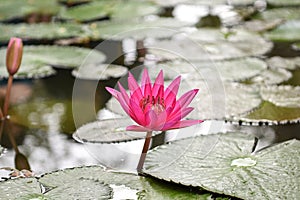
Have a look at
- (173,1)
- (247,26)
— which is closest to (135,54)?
(247,26)

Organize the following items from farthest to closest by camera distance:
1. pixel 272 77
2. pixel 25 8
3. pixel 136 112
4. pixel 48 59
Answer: pixel 25 8 < pixel 48 59 < pixel 272 77 < pixel 136 112

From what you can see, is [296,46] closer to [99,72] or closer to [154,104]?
[99,72]

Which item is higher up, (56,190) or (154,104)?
(154,104)

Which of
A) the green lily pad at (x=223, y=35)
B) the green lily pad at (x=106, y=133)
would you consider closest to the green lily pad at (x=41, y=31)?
the green lily pad at (x=223, y=35)

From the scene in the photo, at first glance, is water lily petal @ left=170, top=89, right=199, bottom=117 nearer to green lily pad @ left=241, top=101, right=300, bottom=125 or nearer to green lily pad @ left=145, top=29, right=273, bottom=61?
green lily pad @ left=241, top=101, right=300, bottom=125

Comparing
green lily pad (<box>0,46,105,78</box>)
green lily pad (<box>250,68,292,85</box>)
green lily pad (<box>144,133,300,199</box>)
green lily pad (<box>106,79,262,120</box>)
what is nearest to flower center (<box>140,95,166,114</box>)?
green lily pad (<box>144,133,300,199</box>)

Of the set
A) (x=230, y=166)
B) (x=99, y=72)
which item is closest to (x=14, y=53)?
(x=99, y=72)
